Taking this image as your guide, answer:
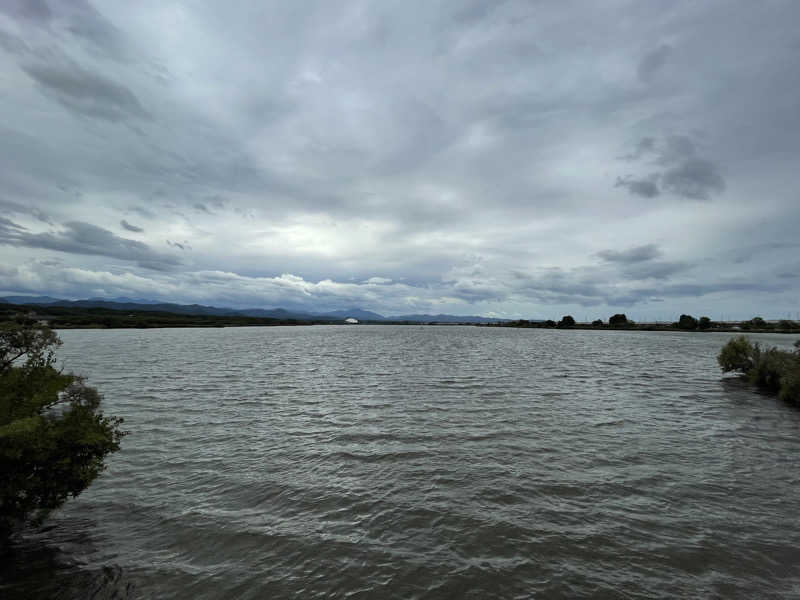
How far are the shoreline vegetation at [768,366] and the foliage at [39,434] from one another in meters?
47.2

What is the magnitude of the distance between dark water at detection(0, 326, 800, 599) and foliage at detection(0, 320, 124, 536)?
1.65 metres

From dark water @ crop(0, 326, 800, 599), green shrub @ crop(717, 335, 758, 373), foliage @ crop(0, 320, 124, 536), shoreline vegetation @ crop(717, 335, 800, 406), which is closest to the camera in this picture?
dark water @ crop(0, 326, 800, 599)

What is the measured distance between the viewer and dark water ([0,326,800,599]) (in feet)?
30.6

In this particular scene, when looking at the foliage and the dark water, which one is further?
the foliage

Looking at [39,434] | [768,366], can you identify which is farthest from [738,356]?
[39,434]

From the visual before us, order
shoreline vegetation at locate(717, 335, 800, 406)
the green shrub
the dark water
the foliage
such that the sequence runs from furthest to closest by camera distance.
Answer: the green shrub, shoreline vegetation at locate(717, 335, 800, 406), the foliage, the dark water

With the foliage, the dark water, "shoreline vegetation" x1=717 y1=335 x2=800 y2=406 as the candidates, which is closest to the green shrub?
"shoreline vegetation" x1=717 y1=335 x2=800 y2=406

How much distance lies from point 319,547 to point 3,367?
39.1 feet

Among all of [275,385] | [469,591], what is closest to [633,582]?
[469,591]

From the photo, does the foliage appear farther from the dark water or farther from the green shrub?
the green shrub

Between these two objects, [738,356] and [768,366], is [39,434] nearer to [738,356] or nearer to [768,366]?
[768,366]

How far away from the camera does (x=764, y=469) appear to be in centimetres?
1678

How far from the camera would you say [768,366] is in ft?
127

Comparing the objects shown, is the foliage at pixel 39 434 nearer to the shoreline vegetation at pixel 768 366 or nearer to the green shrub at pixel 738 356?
the shoreline vegetation at pixel 768 366
